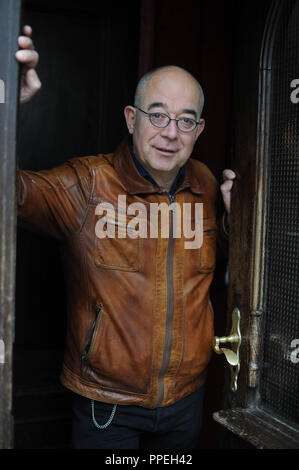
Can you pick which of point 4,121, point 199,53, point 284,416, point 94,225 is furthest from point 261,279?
point 199,53

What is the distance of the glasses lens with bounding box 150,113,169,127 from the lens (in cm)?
183

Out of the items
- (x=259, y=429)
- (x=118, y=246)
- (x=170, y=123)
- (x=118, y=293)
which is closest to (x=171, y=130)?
(x=170, y=123)

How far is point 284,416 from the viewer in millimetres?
1646

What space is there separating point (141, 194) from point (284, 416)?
89 cm

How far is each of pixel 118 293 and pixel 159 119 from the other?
0.64m

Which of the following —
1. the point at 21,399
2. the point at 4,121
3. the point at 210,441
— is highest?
the point at 4,121

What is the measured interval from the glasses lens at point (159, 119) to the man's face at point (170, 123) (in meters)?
0.01

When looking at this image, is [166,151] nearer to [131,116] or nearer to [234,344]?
[131,116]

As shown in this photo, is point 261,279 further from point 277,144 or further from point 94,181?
point 94,181

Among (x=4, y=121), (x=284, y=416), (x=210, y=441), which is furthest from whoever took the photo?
(x=210, y=441)

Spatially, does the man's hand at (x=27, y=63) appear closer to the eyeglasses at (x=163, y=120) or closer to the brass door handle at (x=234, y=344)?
the eyeglasses at (x=163, y=120)

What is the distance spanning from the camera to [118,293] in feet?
6.01

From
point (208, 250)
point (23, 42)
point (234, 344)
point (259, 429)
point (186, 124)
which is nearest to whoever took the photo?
point (23, 42)

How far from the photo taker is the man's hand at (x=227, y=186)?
6.04 ft
